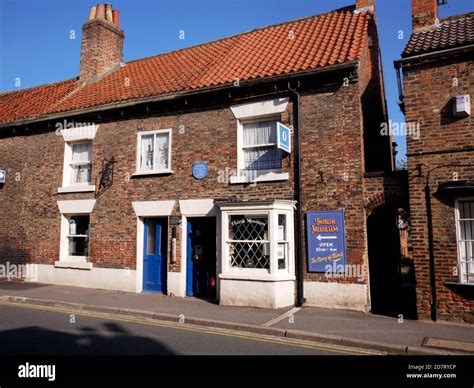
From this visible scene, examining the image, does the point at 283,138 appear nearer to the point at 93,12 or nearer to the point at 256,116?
the point at 256,116

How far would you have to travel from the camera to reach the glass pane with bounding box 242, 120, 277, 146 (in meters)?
11.3

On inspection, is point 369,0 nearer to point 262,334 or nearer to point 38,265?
point 262,334

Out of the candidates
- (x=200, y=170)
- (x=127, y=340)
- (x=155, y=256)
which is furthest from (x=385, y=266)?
(x=127, y=340)

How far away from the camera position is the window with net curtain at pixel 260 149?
36.8ft

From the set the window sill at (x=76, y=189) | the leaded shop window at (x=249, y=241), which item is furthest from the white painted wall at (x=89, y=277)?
the leaded shop window at (x=249, y=241)

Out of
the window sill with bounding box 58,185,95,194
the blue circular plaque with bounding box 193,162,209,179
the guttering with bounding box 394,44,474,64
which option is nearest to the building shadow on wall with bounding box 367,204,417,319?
the guttering with bounding box 394,44,474,64

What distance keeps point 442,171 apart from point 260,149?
15.4ft

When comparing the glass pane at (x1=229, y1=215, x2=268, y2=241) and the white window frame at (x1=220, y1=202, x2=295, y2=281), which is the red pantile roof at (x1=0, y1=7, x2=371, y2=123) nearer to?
the white window frame at (x1=220, y1=202, x2=295, y2=281)

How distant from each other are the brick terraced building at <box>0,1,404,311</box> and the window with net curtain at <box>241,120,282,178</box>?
0.03 metres

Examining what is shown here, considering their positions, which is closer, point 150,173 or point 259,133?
point 259,133

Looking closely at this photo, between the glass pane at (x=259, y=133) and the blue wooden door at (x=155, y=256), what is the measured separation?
12.5 ft

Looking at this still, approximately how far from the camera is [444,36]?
9844mm

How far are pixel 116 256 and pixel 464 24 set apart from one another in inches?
467

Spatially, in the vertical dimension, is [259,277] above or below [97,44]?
below
